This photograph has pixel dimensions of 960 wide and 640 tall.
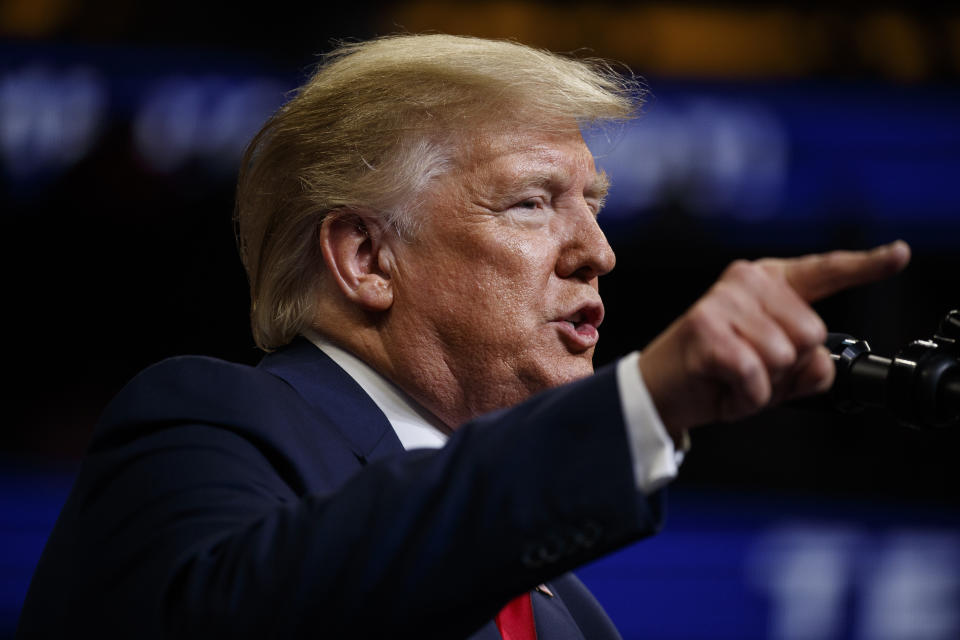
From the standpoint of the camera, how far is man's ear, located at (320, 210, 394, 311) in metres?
1.56

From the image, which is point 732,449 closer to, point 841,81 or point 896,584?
point 896,584

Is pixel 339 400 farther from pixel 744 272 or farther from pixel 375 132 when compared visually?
pixel 744 272

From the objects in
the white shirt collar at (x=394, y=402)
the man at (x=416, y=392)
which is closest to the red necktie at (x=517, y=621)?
the man at (x=416, y=392)

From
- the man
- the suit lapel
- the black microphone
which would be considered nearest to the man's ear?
the man

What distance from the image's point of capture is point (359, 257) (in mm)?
1604

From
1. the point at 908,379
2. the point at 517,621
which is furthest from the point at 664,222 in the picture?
the point at 908,379

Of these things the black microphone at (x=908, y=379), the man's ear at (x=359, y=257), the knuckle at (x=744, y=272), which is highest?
the knuckle at (x=744, y=272)

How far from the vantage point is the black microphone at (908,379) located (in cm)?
98

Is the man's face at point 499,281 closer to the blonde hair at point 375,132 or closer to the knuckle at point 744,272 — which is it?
the blonde hair at point 375,132

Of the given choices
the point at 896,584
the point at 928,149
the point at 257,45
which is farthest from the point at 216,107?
the point at 896,584

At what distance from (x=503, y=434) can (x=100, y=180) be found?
11.1 feet

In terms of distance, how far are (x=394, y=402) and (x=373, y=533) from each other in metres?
0.69

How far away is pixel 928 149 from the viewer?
4.02 meters

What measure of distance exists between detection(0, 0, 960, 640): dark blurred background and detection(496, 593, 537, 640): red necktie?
7.97ft
